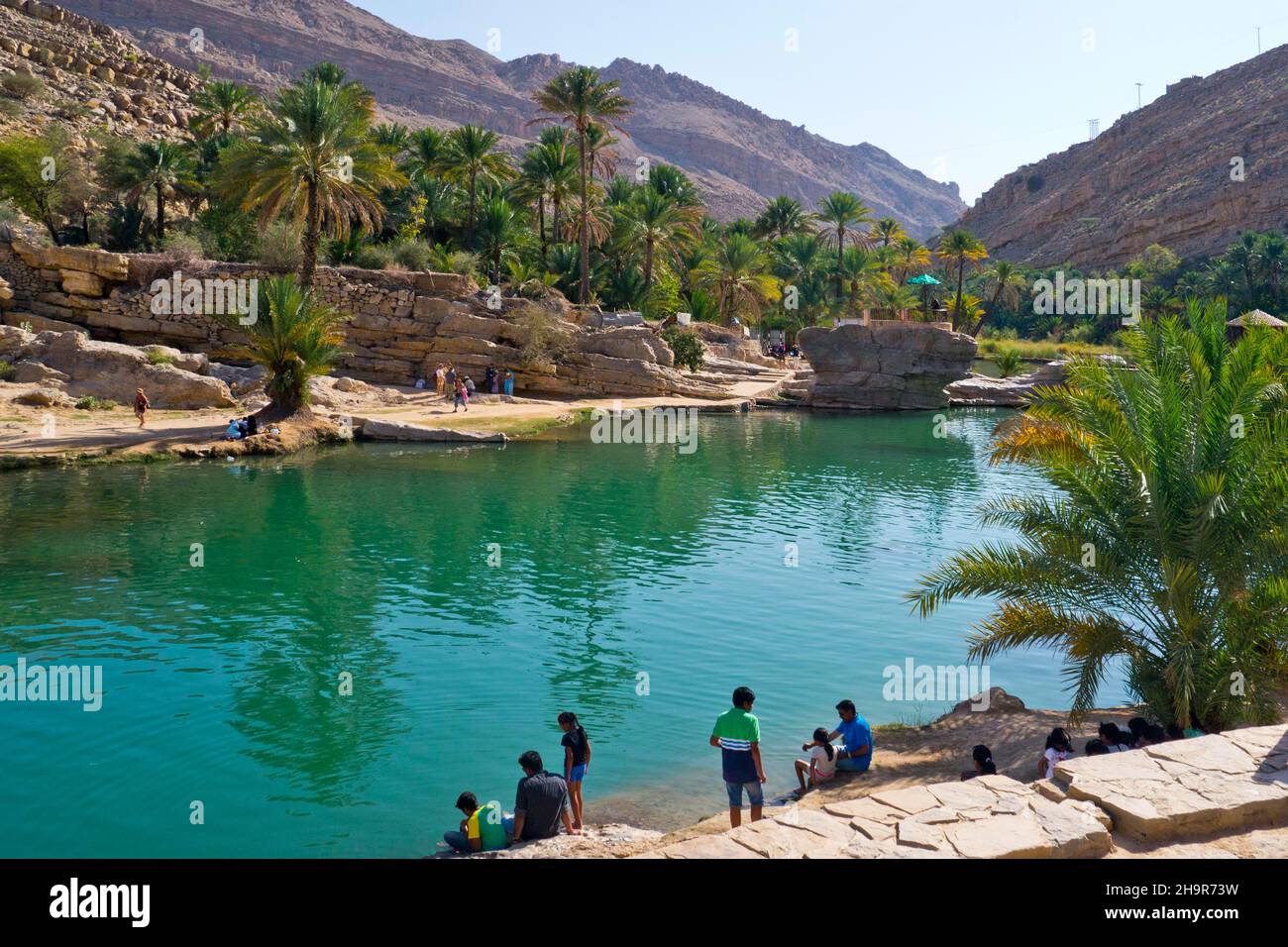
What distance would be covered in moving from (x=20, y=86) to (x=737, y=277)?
44.1m

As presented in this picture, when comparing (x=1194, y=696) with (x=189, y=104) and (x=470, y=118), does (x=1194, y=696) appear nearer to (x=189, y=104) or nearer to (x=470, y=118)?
(x=189, y=104)

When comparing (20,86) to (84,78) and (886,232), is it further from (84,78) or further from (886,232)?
(886,232)

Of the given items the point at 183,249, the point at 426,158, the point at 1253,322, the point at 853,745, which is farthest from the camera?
the point at 426,158

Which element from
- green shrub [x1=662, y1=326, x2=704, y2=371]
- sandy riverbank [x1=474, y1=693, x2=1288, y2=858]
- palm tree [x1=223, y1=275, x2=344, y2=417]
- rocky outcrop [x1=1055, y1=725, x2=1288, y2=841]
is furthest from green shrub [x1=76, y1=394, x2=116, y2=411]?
rocky outcrop [x1=1055, y1=725, x2=1288, y2=841]

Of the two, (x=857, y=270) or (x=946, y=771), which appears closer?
(x=946, y=771)

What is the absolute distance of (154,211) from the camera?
4762 centimetres

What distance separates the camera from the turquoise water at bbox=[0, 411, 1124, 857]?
8.95 meters

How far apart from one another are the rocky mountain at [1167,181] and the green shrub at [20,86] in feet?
319

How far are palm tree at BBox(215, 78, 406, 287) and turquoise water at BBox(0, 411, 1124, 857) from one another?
471 inches

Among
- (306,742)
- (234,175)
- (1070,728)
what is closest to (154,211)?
(234,175)

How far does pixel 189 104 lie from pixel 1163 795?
7856 cm

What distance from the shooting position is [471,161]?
48.3m

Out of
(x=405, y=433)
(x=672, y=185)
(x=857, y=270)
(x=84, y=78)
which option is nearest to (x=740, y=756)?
(x=405, y=433)
